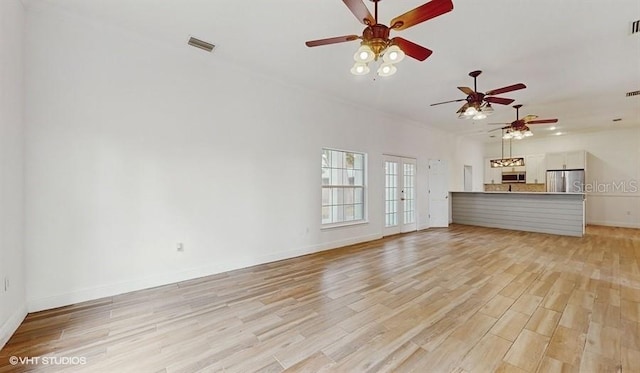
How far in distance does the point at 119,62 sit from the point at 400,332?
13.7 feet

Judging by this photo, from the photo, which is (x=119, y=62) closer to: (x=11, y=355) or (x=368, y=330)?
(x=11, y=355)

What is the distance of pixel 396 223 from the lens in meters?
6.96

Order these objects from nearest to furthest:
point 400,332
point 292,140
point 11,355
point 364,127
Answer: point 11,355 → point 400,332 → point 292,140 → point 364,127

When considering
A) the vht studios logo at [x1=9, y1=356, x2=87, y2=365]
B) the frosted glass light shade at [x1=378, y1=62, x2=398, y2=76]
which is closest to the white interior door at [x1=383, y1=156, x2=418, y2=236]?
the frosted glass light shade at [x1=378, y1=62, x2=398, y2=76]

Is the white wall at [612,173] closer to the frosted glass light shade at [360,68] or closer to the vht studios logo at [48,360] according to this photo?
the frosted glass light shade at [360,68]

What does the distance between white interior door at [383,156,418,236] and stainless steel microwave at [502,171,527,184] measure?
5.54 m

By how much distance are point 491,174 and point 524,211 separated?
3.95m

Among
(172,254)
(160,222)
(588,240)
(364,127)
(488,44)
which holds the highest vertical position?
(488,44)

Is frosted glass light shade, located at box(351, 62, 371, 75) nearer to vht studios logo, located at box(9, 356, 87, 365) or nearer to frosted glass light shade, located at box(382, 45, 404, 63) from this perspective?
frosted glass light shade, located at box(382, 45, 404, 63)

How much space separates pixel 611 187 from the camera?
27.5 ft

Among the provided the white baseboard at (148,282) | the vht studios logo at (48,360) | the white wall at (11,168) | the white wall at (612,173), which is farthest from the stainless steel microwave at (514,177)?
the white wall at (11,168)

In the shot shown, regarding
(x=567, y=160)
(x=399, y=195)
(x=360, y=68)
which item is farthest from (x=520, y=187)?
(x=360, y=68)

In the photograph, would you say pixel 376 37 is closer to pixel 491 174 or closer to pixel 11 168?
pixel 11 168

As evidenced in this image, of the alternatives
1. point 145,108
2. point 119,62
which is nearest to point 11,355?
point 145,108
